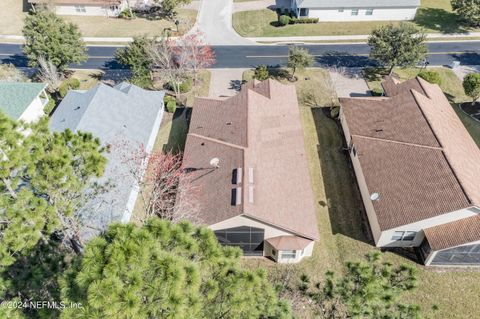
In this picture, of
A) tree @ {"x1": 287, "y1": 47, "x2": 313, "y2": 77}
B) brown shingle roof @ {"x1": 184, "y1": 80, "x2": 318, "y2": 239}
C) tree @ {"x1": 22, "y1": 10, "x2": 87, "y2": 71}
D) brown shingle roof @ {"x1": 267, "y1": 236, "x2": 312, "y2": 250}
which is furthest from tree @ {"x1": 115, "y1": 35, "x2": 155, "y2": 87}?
brown shingle roof @ {"x1": 267, "y1": 236, "x2": 312, "y2": 250}

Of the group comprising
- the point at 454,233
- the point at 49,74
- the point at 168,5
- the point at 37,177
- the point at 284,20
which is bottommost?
the point at 454,233

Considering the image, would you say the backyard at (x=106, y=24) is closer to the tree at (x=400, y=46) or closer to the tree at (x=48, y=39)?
the tree at (x=48, y=39)

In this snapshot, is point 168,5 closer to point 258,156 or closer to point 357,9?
point 357,9

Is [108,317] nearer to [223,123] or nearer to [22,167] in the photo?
[22,167]

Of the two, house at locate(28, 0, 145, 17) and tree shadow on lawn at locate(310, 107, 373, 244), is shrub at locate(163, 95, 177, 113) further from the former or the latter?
house at locate(28, 0, 145, 17)

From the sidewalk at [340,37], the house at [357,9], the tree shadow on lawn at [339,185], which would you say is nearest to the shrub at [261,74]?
the tree shadow on lawn at [339,185]

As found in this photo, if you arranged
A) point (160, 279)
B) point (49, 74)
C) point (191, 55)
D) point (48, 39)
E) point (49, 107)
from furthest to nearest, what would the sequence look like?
point (191, 55) < point (49, 74) < point (48, 39) < point (49, 107) < point (160, 279)

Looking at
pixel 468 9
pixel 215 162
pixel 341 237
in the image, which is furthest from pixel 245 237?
pixel 468 9
